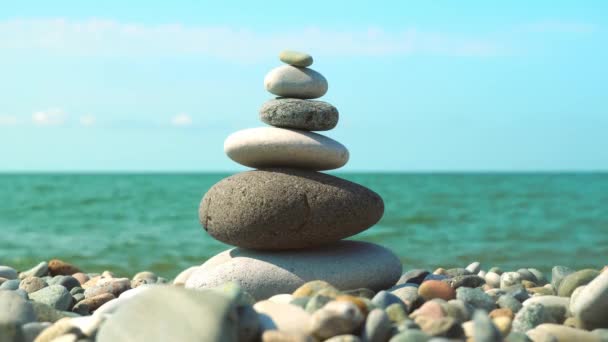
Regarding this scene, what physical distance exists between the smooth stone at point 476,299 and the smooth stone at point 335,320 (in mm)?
1302

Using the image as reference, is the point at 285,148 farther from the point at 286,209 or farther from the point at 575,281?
the point at 575,281

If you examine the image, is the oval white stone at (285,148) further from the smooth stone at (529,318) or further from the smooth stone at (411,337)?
the smooth stone at (411,337)

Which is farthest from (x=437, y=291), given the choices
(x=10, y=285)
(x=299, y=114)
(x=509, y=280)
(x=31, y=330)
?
(x=10, y=285)

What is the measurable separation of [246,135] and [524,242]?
10.1 metres

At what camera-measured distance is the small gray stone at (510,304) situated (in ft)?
16.6

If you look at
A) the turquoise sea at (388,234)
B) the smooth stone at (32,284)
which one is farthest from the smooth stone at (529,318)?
the turquoise sea at (388,234)

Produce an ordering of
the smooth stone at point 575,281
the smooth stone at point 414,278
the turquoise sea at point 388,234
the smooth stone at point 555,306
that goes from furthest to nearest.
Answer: the turquoise sea at point 388,234
the smooth stone at point 414,278
the smooth stone at point 575,281
the smooth stone at point 555,306

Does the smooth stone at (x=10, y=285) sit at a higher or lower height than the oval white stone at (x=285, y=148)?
lower

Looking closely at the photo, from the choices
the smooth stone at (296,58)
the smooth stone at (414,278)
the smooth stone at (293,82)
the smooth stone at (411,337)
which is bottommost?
the smooth stone at (414,278)

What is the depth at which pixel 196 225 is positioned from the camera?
62.7 ft

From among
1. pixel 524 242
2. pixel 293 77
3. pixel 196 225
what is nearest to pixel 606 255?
pixel 524 242

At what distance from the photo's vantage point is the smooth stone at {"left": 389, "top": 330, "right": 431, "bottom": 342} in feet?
12.5

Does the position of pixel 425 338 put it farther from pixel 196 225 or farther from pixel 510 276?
pixel 196 225

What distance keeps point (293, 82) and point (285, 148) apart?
59 centimetres
